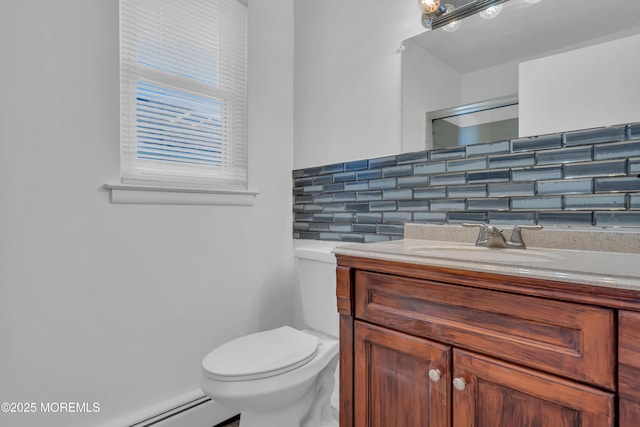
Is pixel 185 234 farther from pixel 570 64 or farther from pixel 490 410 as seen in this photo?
pixel 570 64

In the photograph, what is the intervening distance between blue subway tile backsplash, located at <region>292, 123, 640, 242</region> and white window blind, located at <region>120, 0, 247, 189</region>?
583 millimetres

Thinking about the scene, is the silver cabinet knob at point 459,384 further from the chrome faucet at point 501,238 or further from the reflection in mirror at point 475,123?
the reflection in mirror at point 475,123

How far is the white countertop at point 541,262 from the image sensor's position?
24.8 inches

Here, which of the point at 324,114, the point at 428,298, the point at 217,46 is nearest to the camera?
the point at 428,298

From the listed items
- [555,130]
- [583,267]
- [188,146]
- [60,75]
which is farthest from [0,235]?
[555,130]

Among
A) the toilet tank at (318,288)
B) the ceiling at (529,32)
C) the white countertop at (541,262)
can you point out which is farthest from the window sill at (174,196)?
the ceiling at (529,32)

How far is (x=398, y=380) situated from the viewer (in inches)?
36.7

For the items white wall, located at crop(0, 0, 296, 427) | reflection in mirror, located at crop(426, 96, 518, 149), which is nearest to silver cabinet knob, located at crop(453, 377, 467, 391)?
reflection in mirror, located at crop(426, 96, 518, 149)

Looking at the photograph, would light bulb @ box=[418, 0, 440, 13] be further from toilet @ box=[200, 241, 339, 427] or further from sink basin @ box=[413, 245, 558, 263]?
toilet @ box=[200, 241, 339, 427]

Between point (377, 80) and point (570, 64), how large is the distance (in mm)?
787

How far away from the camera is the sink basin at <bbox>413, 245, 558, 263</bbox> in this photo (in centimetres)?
92

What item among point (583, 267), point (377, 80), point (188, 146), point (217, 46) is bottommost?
point (583, 267)

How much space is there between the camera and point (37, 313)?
1.24 m

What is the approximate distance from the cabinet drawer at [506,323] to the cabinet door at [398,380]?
0.04m
